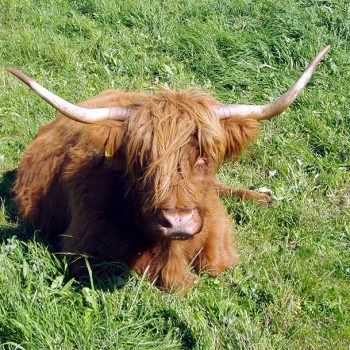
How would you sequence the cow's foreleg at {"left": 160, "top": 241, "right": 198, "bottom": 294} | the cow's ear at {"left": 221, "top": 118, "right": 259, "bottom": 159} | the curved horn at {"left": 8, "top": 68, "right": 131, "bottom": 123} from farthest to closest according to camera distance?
the cow's foreleg at {"left": 160, "top": 241, "right": 198, "bottom": 294} < the cow's ear at {"left": 221, "top": 118, "right": 259, "bottom": 159} < the curved horn at {"left": 8, "top": 68, "right": 131, "bottom": 123}

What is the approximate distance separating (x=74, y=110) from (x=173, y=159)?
0.66 m

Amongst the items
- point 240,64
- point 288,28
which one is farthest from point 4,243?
point 288,28

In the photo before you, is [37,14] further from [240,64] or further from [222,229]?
[222,229]

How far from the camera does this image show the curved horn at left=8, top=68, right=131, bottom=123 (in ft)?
12.4

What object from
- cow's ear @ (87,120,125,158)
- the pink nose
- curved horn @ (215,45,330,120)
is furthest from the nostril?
curved horn @ (215,45,330,120)

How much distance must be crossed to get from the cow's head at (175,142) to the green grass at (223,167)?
664mm

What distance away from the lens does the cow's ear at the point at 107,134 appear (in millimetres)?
4148

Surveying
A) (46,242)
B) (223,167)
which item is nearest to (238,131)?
(46,242)

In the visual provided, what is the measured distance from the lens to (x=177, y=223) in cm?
384

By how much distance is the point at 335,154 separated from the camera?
20.2ft

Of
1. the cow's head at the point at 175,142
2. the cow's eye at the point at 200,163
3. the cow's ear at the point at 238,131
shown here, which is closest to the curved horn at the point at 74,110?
the cow's head at the point at 175,142

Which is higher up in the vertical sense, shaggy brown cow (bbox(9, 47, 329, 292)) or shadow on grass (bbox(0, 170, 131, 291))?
shaggy brown cow (bbox(9, 47, 329, 292))

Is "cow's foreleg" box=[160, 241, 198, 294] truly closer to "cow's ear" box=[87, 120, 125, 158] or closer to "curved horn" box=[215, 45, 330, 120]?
"cow's ear" box=[87, 120, 125, 158]

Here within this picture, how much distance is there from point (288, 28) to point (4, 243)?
4371 millimetres
